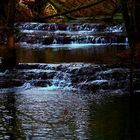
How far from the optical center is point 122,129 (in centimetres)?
1120

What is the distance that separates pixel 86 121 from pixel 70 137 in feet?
5.52

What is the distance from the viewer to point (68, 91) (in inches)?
659

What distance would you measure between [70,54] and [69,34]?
6.50 meters

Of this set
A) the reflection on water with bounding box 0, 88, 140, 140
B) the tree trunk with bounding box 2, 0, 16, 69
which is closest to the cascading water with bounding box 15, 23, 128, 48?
the tree trunk with bounding box 2, 0, 16, 69

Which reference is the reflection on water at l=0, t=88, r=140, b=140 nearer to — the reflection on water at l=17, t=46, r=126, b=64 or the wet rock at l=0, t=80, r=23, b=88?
the wet rock at l=0, t=80, r=23, b=88

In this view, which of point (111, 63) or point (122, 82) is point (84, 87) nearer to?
point (122, 82)

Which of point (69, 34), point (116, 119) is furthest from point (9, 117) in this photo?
point (69, 34)

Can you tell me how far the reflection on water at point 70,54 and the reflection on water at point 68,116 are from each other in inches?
208

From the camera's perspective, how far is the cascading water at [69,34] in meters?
28.4

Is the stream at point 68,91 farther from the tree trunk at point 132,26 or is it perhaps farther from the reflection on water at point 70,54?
the tree trunk at point 132,26

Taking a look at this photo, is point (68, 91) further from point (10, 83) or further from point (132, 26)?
point (132, 26)

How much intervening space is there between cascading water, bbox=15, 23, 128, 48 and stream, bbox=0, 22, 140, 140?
51mm

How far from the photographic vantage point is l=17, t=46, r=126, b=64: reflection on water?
21750 millimetres

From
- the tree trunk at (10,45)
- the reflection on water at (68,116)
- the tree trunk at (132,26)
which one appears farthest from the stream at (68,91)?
the tree trunk at (132,26)
